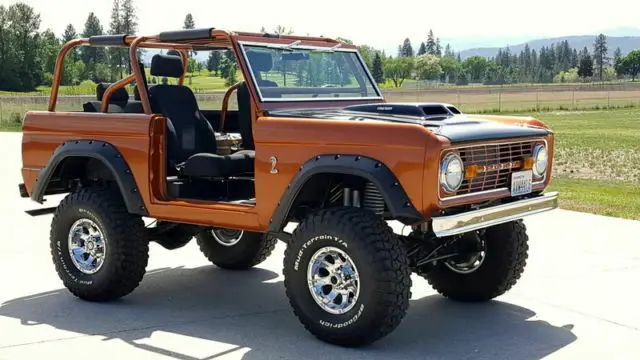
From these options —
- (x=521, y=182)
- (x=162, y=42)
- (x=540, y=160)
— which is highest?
(x=162, y=42)

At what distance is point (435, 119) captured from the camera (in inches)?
250

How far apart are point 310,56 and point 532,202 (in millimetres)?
2198

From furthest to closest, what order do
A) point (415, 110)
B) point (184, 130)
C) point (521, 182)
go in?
point (184, 130)
point (521, 182)
point (415, 110)

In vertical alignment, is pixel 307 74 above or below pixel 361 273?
above

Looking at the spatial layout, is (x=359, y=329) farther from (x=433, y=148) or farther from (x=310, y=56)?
(x=310, y=56)

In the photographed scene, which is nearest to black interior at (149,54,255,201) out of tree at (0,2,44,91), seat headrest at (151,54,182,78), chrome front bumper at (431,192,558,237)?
seat headrest at (151,54,182,78)

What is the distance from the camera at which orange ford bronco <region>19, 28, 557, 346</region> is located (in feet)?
18.9

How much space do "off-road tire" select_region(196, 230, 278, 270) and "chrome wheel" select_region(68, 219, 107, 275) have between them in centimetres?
145

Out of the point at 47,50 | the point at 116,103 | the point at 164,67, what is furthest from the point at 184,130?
the point at 47,50

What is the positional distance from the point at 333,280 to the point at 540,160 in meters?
1.77

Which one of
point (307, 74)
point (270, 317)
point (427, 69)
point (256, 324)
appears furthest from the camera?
point (427, 69)

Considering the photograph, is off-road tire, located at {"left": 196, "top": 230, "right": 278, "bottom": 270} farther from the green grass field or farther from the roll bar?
the green grass field

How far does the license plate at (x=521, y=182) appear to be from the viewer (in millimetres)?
6383

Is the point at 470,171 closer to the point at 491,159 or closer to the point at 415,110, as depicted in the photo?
the point at 491,159
